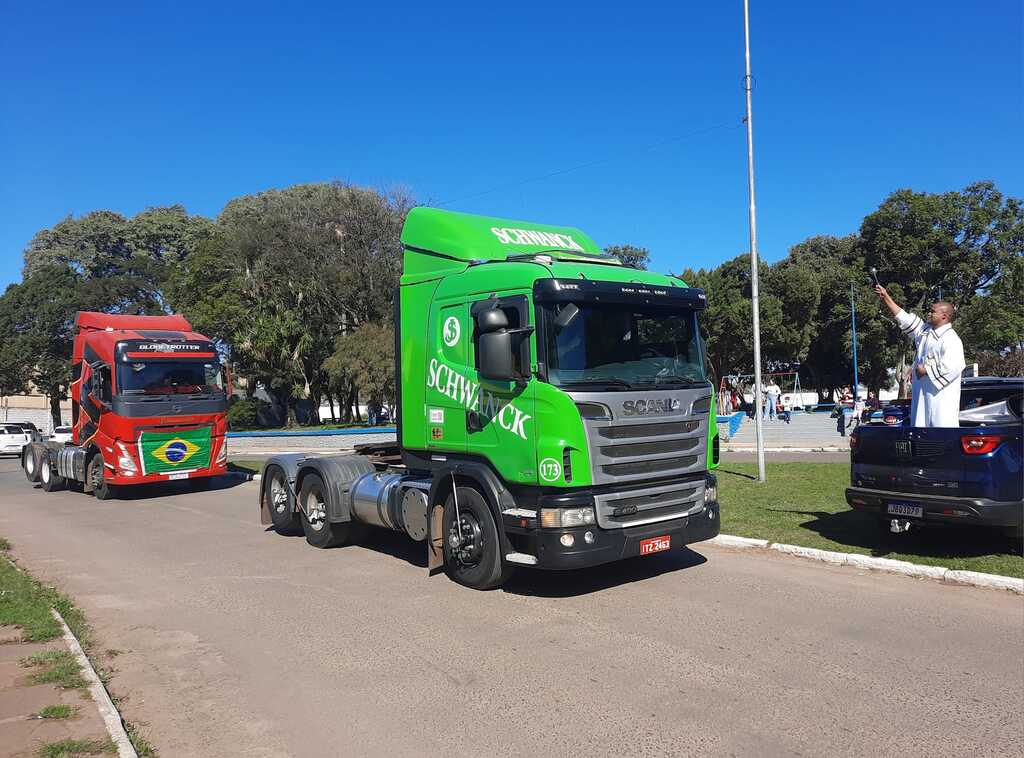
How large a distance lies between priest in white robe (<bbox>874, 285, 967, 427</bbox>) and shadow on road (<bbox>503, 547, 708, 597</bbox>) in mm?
2831

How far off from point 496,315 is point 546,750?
3672 millimetres

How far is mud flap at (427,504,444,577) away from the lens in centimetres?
773

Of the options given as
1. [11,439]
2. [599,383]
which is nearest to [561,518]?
[599,383]

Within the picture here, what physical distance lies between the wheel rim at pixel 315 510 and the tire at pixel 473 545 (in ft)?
9.29

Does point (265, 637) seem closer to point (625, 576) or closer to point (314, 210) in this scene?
point (625, 576)

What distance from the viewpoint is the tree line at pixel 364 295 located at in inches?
1387

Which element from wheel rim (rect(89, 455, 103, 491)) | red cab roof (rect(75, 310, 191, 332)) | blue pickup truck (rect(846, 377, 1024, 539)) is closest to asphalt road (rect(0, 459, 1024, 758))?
blue pickup truck (rect(846, 377, 1024, 539))

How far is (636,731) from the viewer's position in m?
4.22

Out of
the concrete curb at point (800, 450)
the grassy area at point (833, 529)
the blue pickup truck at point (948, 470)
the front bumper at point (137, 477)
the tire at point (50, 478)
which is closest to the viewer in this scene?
the blue pickup truck at point (948, 470)

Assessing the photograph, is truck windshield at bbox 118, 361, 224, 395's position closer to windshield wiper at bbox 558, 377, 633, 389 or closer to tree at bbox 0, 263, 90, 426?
windshield wiper at bbox 558, 377, 633, 389

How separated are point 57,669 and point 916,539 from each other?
336 inches

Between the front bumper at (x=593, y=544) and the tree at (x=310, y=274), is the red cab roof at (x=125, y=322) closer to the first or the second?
the front bumper at (x=593, y=544)

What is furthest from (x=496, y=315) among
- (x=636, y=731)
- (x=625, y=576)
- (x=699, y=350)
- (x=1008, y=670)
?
(x=1008, y=670)

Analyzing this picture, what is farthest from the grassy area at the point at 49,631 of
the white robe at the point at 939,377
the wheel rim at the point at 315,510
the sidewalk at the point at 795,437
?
the sidewalk at the point at 795,437
